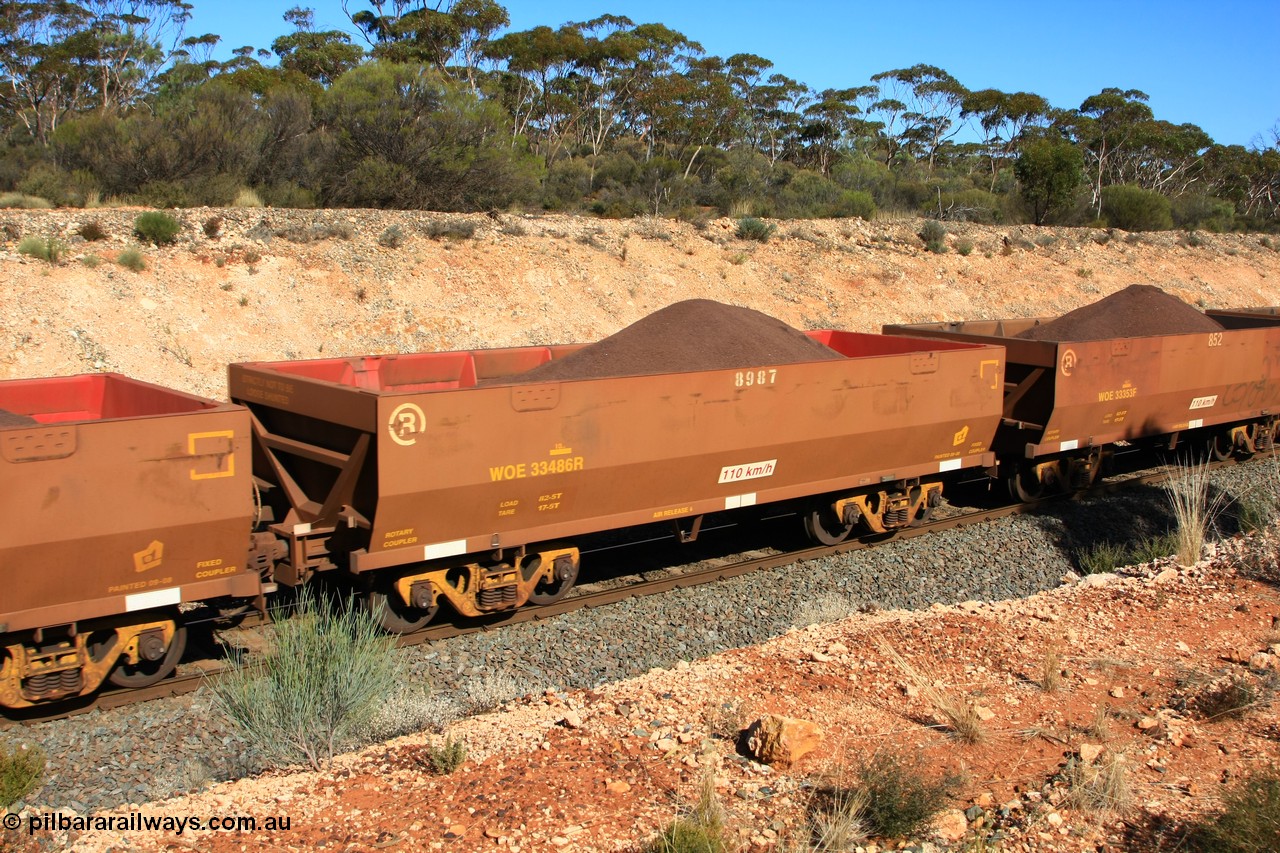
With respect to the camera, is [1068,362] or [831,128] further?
[831,128]

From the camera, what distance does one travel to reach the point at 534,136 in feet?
176

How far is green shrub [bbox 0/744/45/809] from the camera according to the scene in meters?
5.65

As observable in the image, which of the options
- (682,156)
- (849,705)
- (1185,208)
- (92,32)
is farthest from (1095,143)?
(849,705)

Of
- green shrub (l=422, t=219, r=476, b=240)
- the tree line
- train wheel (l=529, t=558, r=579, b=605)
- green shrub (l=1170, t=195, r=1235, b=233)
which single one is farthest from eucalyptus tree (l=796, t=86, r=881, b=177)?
train wheel (l=529, t=558, r=579, b=605)

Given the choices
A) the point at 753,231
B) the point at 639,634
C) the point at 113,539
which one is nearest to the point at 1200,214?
the point at 753,231

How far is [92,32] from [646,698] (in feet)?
161

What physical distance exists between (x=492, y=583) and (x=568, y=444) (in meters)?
1.37

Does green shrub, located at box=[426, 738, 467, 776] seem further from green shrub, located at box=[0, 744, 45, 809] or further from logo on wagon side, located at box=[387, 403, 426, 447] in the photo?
logo on wagon side, located at box=[387, 403, 426, 447]

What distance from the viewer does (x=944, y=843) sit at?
5.08 metres

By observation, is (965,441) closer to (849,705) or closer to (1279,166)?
(849,705)

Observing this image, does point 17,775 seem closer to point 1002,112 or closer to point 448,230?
point 448,230

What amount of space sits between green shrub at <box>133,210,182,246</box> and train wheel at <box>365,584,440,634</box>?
1578cm

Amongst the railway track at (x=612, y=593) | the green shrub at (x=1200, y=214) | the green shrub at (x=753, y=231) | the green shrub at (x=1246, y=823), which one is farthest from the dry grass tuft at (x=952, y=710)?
the green shrub at (x=1200, y=214)

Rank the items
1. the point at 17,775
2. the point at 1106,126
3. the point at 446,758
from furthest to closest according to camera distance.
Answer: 1. the point at 1106,126
2. the point at 446,758
3. the point at 17,775
